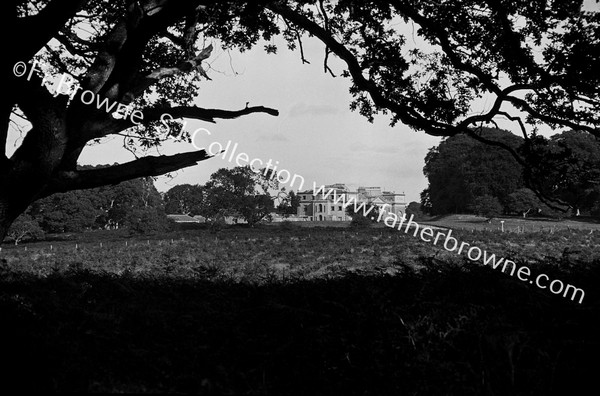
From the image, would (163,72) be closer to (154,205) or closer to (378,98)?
(378,98)

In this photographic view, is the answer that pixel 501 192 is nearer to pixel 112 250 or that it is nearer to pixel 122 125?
pixel 112 250

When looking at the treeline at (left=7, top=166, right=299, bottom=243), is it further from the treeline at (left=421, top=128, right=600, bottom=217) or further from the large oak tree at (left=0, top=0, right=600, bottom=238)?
the large oak tree at (left=0, top=0, right=600, bottom=238)

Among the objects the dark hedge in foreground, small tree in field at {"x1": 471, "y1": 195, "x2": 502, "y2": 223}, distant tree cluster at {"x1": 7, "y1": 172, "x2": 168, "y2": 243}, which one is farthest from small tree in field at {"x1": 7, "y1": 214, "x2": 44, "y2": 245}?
the dark hedge in foreground

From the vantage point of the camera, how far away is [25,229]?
44.4 m

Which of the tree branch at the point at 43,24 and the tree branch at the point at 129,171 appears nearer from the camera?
the tree branch at the point at 43,24

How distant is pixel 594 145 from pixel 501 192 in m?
11.4

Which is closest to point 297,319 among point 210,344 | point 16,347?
point 210,344

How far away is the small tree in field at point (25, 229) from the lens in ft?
144

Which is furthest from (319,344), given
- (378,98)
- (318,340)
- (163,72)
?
(163,72)

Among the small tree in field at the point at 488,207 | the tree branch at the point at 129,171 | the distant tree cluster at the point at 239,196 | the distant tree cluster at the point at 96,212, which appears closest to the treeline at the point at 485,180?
the small tree in field at the point at 488,207

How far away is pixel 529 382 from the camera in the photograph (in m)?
2.46

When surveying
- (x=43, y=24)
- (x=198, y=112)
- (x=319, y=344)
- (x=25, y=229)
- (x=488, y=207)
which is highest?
(x=43, y=24)

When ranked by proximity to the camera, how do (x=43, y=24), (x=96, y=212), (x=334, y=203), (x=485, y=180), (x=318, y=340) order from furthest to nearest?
(x=334, y=203) → (x=485, y=180) → (x=96, y=212) → (x=43, y=24) → (x=318, y=340)

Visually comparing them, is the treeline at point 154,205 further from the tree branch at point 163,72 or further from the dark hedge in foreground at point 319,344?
the dark hedge in foreground at point 319,344
